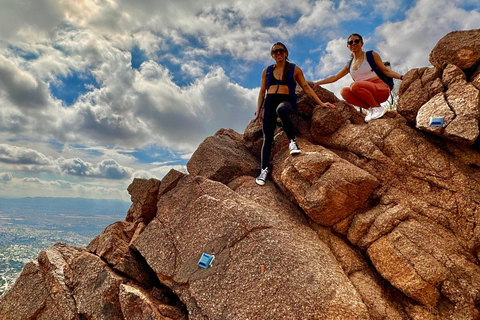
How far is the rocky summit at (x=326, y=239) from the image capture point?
29.1 ft

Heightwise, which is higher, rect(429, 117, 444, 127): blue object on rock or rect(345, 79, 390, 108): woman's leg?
rect(345, 79, 390, 108): woman's leg

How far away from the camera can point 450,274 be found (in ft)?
29.2

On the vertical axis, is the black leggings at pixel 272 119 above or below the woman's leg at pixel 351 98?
below

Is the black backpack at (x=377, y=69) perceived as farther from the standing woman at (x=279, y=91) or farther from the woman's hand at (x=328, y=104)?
the standing woman at (x=279, y=91)

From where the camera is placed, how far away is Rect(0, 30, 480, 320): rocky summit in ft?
29.1

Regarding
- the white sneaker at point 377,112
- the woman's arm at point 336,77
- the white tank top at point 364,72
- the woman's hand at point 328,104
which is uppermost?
the woman's arm at point 336,77

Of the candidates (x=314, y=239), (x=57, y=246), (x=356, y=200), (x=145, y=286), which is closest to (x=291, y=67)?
(x=356, y=200)

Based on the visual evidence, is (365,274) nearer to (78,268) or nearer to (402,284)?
(402,284)

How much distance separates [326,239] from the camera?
11.8m

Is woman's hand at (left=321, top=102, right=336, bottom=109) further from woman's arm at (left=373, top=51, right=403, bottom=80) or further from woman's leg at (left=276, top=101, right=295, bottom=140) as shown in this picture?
woman's arm at (left=373, top=51, right=403, bottom=80)

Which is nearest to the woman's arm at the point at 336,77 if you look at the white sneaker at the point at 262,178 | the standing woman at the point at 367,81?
the standing woman at the point at 367,81

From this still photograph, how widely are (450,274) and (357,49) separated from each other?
12363 millimetres

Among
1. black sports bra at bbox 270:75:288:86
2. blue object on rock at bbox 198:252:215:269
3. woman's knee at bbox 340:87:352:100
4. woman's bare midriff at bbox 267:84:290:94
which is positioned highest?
woman's knee at bbox 340:87:352:100

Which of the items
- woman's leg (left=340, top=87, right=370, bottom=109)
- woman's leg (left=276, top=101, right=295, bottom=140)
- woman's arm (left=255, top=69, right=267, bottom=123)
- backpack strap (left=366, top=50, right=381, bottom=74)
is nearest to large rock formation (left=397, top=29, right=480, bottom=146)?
backpack strap (left=366, top=50, right=381, bottom=74)
